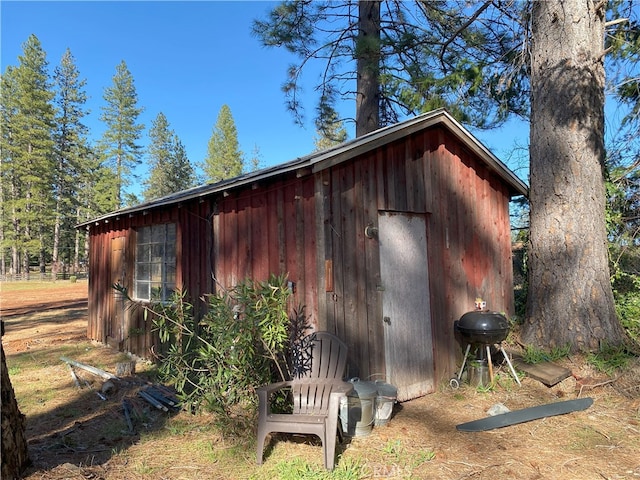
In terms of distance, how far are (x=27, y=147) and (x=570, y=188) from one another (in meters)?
31.1

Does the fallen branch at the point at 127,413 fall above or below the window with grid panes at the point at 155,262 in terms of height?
below

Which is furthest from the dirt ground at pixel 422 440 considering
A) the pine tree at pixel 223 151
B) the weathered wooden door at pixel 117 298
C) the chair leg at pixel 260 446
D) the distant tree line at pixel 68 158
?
the pine tree at pixel 223 151

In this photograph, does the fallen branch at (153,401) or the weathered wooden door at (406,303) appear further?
the weathered wooden door at (406,303)

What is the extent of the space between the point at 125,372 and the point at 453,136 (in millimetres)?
5830

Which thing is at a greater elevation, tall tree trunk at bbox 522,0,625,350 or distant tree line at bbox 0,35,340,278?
distant tree line at bbox 0,35,340,278

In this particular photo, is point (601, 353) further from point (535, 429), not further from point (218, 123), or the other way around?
point (218, 123)

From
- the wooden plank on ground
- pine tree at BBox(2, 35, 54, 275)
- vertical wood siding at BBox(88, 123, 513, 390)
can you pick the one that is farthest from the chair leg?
pine tree at BBox(2, 35, 54, 275)

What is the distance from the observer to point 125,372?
594 cm

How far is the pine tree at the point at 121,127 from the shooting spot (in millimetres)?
33062

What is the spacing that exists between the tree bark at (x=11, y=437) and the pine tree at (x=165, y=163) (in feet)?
119

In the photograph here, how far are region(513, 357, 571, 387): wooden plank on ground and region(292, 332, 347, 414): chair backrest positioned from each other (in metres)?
2.53

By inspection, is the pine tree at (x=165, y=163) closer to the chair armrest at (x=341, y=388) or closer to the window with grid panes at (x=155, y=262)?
the window with grid panes at (x=155, y=262)

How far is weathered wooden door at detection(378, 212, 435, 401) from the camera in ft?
15.3

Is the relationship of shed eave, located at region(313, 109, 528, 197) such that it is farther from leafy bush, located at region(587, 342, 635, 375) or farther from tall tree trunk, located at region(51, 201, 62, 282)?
tall tree trunk, located at region(51, 201, 62, 282)
